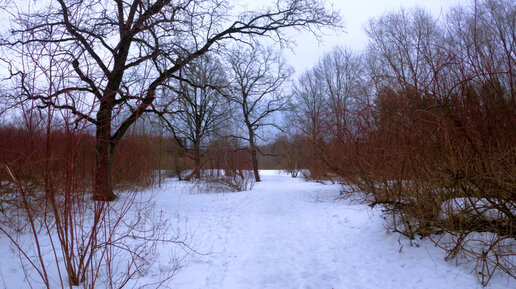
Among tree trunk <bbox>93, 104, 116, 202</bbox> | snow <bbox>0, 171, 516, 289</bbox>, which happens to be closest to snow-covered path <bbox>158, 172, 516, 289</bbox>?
snow <bbox>0, 171, 516, 289</bbox>

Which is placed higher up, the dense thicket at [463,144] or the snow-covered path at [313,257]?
the dense thicket at [463,144]

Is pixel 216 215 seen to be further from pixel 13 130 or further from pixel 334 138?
pixel 13 130

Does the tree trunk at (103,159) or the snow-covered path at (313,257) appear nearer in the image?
the tree trunk at (103,159)

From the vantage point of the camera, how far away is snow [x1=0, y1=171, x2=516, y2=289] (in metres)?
3.07

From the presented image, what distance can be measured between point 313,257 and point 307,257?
0.09 metres

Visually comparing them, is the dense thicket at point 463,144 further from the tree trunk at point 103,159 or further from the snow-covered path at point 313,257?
the tree trunk at point 103,159

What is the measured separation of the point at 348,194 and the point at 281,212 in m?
2.35

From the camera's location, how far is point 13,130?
5.50m

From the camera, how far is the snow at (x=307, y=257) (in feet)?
10.1

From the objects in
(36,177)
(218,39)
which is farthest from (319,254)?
(218,39)

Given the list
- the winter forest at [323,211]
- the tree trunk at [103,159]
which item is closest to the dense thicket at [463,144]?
the winter forest at [323,211]

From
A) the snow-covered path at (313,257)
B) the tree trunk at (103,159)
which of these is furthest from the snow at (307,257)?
the tree trunk at (103,159)

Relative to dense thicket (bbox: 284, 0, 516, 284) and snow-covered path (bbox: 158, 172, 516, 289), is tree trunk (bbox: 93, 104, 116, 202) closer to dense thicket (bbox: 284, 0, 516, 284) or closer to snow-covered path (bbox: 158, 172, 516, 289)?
snow-covered path (bbox: 158, 172, 516, 289)

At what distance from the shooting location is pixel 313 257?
414 centimetres
